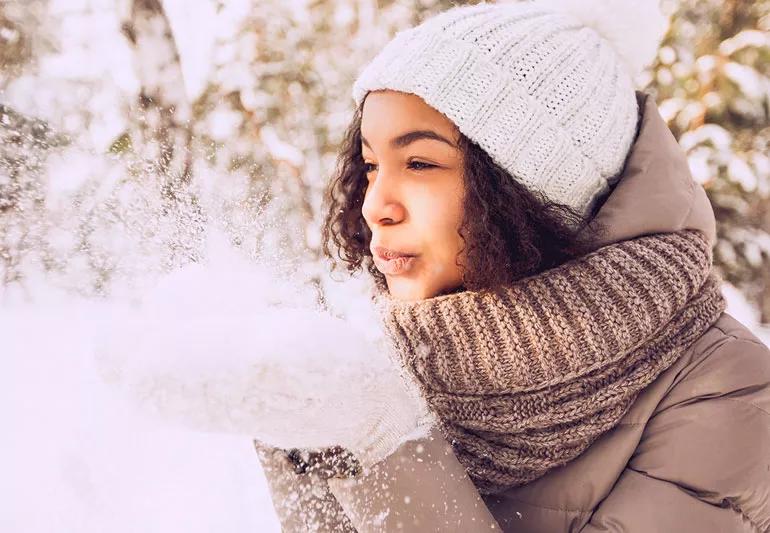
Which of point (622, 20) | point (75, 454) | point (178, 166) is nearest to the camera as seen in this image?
point (622, 20)

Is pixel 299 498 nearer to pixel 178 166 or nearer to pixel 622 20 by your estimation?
pixel 622 20

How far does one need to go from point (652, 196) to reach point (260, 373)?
647 millimetres

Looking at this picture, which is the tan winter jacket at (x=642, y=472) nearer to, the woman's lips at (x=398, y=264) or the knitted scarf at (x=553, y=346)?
the knitted scarf at (x=553, y=346)

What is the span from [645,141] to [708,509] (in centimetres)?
54

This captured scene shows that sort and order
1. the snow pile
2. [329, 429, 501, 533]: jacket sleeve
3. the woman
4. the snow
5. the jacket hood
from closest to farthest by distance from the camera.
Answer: the snow pile < [329, 429, 501, 533]: jacket sleeve < the woman < the jacket hood < the snow

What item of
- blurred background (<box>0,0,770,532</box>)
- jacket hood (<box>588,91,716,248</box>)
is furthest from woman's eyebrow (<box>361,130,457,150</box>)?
blurred background (<box>0,0,770,532</box>)

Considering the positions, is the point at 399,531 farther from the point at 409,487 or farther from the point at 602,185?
the point at 602,185

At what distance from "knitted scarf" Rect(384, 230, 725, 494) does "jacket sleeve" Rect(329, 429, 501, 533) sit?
145 mm

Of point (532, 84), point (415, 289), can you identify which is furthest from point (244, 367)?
point (532, 84)

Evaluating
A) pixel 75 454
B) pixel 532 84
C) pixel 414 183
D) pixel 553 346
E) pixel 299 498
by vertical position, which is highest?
pixel 532 84

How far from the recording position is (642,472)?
73cm

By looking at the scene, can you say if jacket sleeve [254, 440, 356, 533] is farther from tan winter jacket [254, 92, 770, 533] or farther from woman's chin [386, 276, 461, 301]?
woman's chin [386, 276, 461, 301]

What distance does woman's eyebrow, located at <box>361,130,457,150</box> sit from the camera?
2.43 feet

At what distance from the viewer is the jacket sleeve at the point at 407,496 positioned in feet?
1.98
